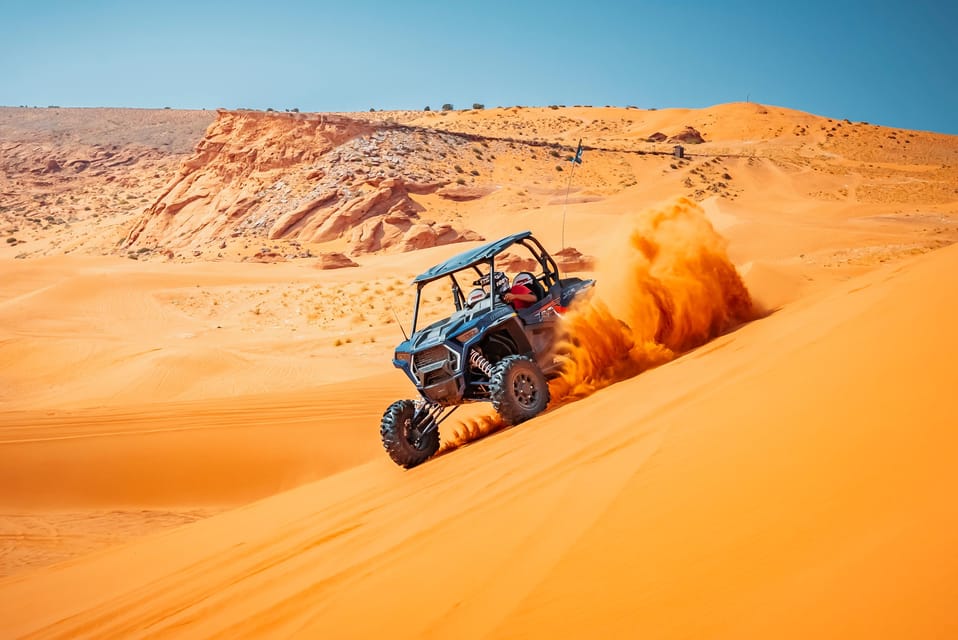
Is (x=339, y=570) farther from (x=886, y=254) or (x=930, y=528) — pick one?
(x=886, y=254)

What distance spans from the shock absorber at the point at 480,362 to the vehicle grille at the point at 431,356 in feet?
0.88

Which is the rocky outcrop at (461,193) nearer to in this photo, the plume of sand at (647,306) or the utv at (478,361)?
the plume of sand at (647,306)

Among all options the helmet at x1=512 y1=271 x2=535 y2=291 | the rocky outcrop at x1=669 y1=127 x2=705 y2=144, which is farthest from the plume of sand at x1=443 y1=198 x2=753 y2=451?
the rocky outcrop at x1=669 y1=127 x2=705 y2=144

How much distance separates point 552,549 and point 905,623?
5.38 ft

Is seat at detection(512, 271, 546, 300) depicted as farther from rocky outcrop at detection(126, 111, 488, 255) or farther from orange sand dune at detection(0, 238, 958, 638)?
rocky outcrop at detection(126, 111, 488, 255)

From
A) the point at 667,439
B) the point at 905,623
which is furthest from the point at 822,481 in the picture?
the point at 667,439

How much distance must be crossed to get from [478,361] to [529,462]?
2.70 m

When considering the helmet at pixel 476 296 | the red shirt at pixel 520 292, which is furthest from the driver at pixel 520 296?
the helmet at pixel 476 296

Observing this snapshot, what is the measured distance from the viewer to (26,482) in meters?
10.3

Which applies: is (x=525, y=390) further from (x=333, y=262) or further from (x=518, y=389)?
(x=333, y=262)

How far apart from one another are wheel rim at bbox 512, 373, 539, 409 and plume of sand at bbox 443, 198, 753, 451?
569 millimetres

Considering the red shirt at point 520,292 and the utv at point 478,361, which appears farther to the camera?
the red shirt at point 520,292

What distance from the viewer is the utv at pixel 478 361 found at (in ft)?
26.1

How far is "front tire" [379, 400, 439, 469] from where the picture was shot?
26.5 ft
